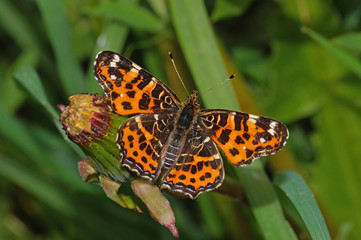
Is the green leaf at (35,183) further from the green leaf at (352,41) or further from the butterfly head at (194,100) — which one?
the green leaf at (352,41)

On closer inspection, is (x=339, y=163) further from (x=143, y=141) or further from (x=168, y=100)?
(x=143, y=141)

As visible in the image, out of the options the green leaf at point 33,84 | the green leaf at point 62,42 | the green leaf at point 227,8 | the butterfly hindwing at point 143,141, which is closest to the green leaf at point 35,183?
the green leaf at point 62,42

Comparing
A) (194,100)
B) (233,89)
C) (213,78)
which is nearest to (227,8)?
(233,89)

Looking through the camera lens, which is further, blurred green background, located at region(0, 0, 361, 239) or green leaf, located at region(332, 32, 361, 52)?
blurred green background, located at region(0, 0, 361, 239)

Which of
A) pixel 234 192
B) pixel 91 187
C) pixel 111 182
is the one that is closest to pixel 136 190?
pixel 111 182

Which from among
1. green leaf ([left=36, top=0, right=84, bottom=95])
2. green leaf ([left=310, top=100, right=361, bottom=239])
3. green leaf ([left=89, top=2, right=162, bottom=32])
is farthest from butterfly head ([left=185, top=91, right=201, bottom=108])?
green leaf ([left=310, top=100, right=361, bottom=239])

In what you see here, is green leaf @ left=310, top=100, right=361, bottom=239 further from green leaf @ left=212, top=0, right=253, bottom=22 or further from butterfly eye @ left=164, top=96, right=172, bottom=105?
butterfly eye @ left=164, top=96, right=172, bottom=105

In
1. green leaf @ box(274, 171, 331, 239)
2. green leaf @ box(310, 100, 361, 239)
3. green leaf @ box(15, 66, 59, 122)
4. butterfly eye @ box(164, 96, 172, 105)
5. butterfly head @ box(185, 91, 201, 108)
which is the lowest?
green leaf @ box(310, 100, 361, 239)
